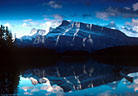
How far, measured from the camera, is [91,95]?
15.9 metres

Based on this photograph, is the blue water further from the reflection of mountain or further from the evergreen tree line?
the evergreen tree line

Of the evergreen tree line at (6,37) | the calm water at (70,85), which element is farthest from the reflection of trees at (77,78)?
the evergreen tree line at (6,37)

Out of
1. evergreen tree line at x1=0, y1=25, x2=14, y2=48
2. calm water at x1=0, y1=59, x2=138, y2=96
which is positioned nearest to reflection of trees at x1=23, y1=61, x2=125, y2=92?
calm water at x1=0, y1=59, x2=138, y2=96

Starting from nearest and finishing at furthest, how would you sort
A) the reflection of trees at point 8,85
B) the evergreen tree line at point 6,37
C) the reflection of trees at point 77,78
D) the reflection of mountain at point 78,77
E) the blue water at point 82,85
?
the reflection of trees at point 8,85 → the blue water at point 82,85 → the reflection of trees at point 77,78 → the reflection of mountain at point 78,77 → the evergreen tree line at point 6,37

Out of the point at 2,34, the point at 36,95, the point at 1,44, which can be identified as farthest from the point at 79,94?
the point at 2,34

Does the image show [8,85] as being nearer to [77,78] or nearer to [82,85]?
[82,85]

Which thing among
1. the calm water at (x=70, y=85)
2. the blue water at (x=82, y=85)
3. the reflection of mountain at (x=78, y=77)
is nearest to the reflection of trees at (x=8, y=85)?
the calm water at (x=70, y=85)

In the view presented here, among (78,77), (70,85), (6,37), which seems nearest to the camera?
(70,85)

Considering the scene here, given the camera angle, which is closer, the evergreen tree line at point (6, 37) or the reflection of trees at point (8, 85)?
the reflection of trees at point (8, 85)

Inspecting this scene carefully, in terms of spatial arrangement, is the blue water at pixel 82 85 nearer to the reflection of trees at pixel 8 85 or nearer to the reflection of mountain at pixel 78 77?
the reflection of mountain at pixel 78 77

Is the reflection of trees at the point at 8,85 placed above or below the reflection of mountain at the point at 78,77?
above

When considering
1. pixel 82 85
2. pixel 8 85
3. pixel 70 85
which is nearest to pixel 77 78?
pixel 70 85

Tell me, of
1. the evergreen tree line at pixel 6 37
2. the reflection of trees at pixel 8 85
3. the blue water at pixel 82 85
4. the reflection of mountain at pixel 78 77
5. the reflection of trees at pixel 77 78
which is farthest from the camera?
the evergreen tree line at pixel 6 37

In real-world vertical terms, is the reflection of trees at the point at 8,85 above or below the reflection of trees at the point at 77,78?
above
